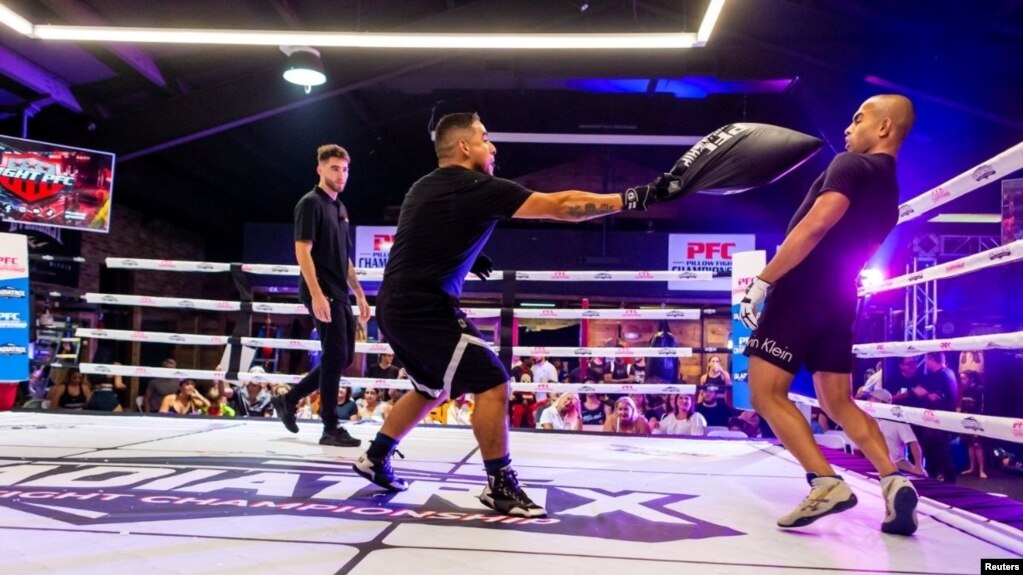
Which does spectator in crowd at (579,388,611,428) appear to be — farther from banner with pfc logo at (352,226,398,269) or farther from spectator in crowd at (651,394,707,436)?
banner with pfc logo at (352,226,398,269)

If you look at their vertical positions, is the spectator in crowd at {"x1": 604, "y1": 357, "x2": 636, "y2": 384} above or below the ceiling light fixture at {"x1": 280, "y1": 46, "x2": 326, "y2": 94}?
below

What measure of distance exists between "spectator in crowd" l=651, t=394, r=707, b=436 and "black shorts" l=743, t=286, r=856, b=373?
152 inches

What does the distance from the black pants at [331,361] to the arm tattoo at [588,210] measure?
1.69 meters

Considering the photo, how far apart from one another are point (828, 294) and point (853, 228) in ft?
0.68

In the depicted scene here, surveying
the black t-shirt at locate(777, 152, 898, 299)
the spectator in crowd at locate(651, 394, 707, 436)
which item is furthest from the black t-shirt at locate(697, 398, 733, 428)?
the black t-shirt at locate(777, 152, 898, 299)

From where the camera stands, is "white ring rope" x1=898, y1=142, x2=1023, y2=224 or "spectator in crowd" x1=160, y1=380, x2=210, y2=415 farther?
"spectator in crowd" x1=160, y1=380, x2=210, y2=415

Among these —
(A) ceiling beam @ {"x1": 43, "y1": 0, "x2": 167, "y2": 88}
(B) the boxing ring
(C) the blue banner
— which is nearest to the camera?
(B) the boxing ring

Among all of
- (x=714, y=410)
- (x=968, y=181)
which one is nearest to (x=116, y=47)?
(x=714, y=410)

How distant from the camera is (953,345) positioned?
2.46 m

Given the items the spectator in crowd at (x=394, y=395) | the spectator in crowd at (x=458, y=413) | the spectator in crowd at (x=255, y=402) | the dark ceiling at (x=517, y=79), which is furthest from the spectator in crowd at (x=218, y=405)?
the dark ceiling at (x=517, y=79)

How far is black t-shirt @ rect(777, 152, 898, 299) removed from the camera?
78.2 inches

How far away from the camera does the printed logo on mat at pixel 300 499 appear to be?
1.78 metres

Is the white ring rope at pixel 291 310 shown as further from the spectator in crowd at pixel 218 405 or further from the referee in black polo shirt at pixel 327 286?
the spectator in crowd at pixel 218 405

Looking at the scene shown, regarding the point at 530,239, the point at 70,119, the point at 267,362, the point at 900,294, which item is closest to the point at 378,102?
the point at 530,239
